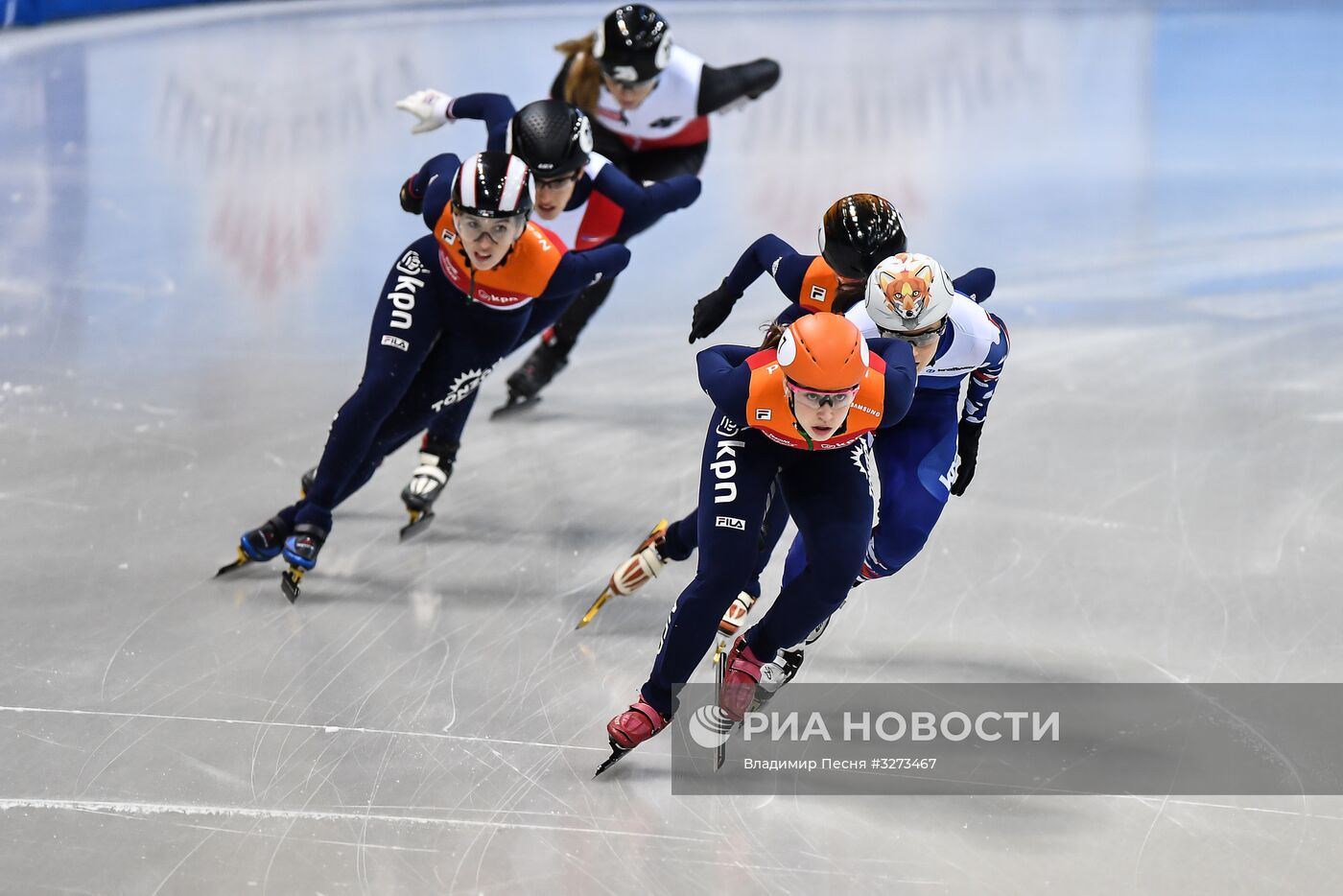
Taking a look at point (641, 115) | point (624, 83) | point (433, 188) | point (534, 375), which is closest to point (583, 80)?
point (641, 115)

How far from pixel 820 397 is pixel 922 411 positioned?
3.00 feet

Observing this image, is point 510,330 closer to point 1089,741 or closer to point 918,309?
point 918,309

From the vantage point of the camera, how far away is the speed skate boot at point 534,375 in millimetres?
6320

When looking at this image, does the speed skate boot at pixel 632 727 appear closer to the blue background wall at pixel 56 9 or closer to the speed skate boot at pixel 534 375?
the speed skate boot at pixel 534 375

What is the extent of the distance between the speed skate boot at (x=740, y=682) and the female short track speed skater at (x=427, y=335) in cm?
141

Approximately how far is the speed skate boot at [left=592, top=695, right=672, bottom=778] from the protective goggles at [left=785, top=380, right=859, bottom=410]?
2.94ft

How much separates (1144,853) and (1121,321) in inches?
164

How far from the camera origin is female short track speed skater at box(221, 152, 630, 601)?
4602 mm

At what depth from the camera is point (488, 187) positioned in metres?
4.25

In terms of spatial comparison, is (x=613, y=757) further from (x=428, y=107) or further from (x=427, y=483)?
(x=428, y=107)

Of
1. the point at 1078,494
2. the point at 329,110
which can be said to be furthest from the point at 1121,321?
the point at 329,110

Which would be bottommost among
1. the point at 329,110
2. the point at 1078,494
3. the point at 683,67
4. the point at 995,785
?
the point at 329,110

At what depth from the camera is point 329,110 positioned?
11.0 metres

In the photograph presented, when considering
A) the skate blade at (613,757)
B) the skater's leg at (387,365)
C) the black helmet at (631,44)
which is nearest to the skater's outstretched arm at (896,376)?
the skate blade at (613,757)
